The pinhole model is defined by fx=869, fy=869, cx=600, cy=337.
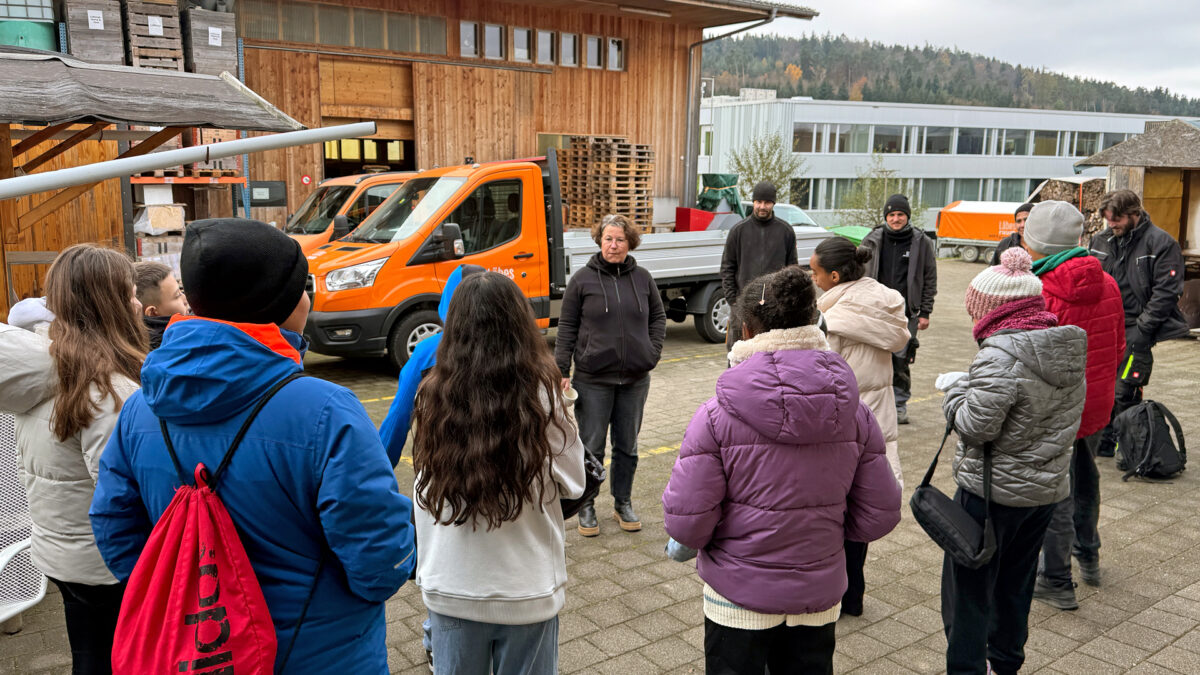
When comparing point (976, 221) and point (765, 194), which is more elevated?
point (765, 194)

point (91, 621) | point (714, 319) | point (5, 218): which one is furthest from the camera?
point (714, 319)

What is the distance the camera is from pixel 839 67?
123500mm

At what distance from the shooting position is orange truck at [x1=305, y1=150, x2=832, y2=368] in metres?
9.19

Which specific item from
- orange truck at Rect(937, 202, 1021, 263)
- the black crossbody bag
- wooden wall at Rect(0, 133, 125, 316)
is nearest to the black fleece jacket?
the black crossbody bag

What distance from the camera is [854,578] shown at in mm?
4133

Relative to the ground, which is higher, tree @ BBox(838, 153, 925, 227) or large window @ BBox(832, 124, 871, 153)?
large window @ BBox(832, 124, 871, 153)

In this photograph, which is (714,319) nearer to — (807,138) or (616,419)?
(616,419)

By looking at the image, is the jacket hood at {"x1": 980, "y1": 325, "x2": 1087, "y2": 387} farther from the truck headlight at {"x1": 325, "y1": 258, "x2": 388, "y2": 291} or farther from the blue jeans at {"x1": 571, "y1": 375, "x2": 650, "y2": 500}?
the truck headlight at {"x1": 325, "y1": 258, "x2": 388, "y2": 291}

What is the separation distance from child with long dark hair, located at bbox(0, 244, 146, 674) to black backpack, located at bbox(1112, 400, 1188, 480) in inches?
254

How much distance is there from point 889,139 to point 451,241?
166ft

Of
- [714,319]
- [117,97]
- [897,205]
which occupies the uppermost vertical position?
[117,97]

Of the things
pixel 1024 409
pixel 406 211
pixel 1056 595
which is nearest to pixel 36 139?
pixel 406 211

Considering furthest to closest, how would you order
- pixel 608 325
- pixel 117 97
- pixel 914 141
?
pixel 914 141
pixel 608 325
pixel 117 97

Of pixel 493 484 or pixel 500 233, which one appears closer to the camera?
pixel 493 484
